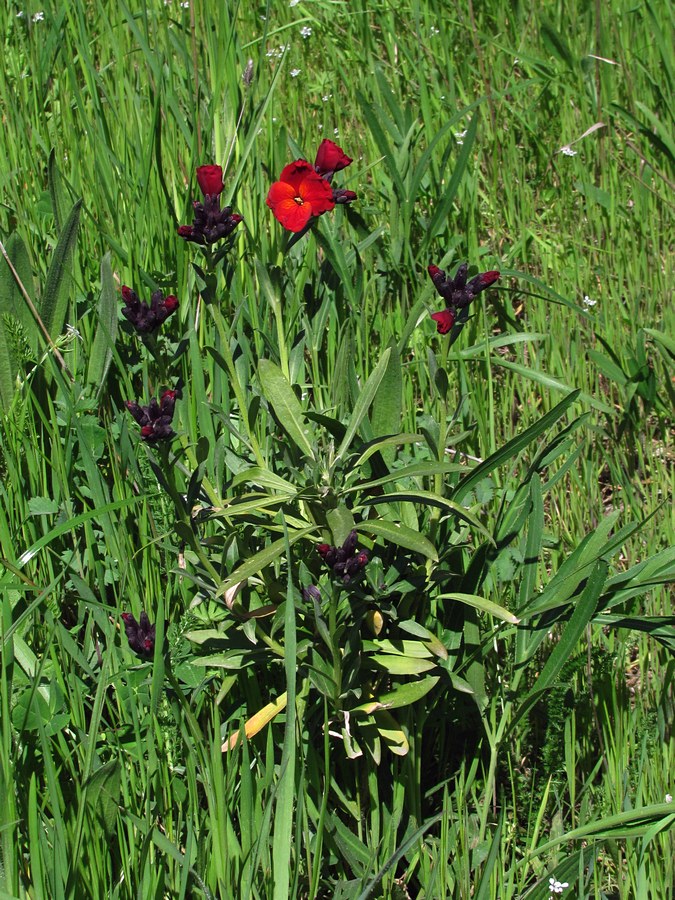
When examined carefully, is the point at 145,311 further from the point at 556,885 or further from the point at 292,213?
the point at 556,885

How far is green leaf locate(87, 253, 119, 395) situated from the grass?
Answer: 10 millimetres

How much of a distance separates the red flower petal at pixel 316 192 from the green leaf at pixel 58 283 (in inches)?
39.0

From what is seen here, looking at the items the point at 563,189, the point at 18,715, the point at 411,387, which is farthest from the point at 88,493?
the point at 563,189

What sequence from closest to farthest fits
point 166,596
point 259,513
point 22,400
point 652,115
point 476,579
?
1. point 259,513
2. point 476,579
3. point 166,596
4. point 22,400
5. point 652,115

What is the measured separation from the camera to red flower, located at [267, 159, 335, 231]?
1.75m

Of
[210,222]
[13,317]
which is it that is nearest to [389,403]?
[210,222]

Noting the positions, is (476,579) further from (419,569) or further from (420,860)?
(420,860)

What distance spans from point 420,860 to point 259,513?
0.79m

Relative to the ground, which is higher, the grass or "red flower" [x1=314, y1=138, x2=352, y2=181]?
→ "red flower" [x1=314, y1=138, x2=352, y2=181]

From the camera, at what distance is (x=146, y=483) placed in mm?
2178

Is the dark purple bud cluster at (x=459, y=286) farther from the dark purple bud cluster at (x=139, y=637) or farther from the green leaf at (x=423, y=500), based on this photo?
the dark purple bud cluster at (x=139, y=637)

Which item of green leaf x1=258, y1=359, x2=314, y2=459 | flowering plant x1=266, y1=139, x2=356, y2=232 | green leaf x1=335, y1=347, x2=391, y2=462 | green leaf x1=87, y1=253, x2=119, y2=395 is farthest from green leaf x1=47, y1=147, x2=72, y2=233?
green leaf x1=335, y1=347, x2=391, y2=462

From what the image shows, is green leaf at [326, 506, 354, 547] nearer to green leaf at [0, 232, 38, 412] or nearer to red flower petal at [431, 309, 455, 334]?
red flower petal at [431, 309, 455, 334]

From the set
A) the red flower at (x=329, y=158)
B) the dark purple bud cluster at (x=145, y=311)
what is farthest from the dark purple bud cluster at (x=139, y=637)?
the red flower at (x=329, y=158)
